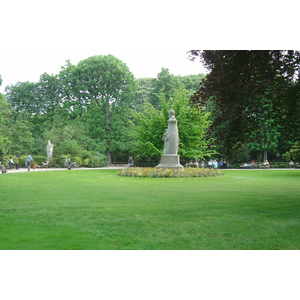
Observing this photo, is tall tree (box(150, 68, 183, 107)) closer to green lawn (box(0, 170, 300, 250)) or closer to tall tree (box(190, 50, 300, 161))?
tall tree (box(190, 50, 300, 161))

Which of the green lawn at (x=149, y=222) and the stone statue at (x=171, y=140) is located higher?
the stone statue at (x=171, y=140)

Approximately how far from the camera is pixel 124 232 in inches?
252

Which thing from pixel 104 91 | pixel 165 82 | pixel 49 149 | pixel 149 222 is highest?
pixel 165 82

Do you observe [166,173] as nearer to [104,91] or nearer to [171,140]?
[171,140]

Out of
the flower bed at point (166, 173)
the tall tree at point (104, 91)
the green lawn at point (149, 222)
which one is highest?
the tall tree at point (104, 91)

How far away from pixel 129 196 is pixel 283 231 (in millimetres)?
5969

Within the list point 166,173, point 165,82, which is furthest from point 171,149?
point 165,82

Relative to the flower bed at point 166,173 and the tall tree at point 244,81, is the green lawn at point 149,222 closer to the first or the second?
the tall tree at point 244,81

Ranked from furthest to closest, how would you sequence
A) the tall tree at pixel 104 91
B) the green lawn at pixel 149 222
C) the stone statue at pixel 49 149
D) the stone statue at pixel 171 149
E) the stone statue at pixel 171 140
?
1. the tall tree at pixel 104 91
2. the stone statue at pixel 49 149
3. the stone statue at pixel 171 140
4. the stone statue at pixel 171 149
5. the green lawn at pixel 149 222

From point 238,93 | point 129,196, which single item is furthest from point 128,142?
point 238,93

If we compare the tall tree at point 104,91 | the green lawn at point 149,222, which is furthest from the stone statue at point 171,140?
the tall tree at point 104,91

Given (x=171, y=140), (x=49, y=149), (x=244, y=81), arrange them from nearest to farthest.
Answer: (x=244, y=81) → (x=171, y=140) → (x=49, y=149)

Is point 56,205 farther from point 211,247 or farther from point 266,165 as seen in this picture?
point 266,165

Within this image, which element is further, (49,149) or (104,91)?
(104,91)
